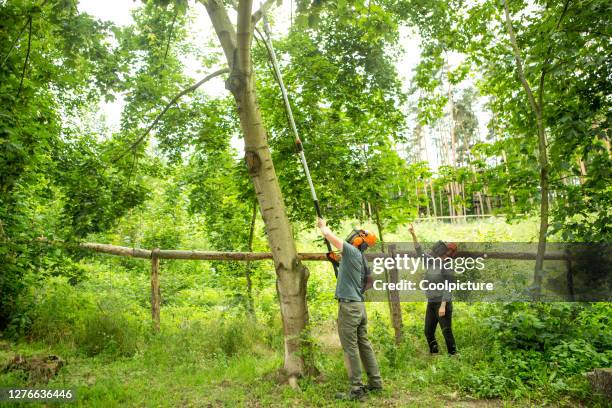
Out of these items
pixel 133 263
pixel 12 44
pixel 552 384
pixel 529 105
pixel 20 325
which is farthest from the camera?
pixel 133 263

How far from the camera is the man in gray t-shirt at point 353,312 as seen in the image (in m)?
5.13

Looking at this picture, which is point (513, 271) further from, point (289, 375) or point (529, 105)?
point (289, 375)

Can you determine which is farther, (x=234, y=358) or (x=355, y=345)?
(x=234, y=358)

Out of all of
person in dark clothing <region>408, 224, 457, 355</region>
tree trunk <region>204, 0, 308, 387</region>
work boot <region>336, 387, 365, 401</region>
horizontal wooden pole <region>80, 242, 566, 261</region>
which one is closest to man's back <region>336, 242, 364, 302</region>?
tree trunk <region>204, 0, 308, 387</region>

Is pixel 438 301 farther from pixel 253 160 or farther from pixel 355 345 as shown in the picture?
pixel 253 160

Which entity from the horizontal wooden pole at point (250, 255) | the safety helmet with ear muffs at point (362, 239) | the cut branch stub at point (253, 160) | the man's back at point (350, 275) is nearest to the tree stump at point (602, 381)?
the horizontal wooden pole at point (250, 255)

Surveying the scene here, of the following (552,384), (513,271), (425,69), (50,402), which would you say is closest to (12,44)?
(50,402)

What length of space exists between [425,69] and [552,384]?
5.29 m

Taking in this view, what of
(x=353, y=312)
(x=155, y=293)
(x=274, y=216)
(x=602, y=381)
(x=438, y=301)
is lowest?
(x=602, y=381)

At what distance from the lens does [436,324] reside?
657 cm

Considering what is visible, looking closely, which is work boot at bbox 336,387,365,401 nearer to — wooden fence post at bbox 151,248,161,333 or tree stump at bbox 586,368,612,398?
tree stump at bbox 586,368,612,398

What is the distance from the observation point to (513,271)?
7297 mm

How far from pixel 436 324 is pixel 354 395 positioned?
2.15m

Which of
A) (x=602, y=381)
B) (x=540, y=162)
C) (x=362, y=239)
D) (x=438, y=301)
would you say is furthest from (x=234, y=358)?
(x=540, y=162)
